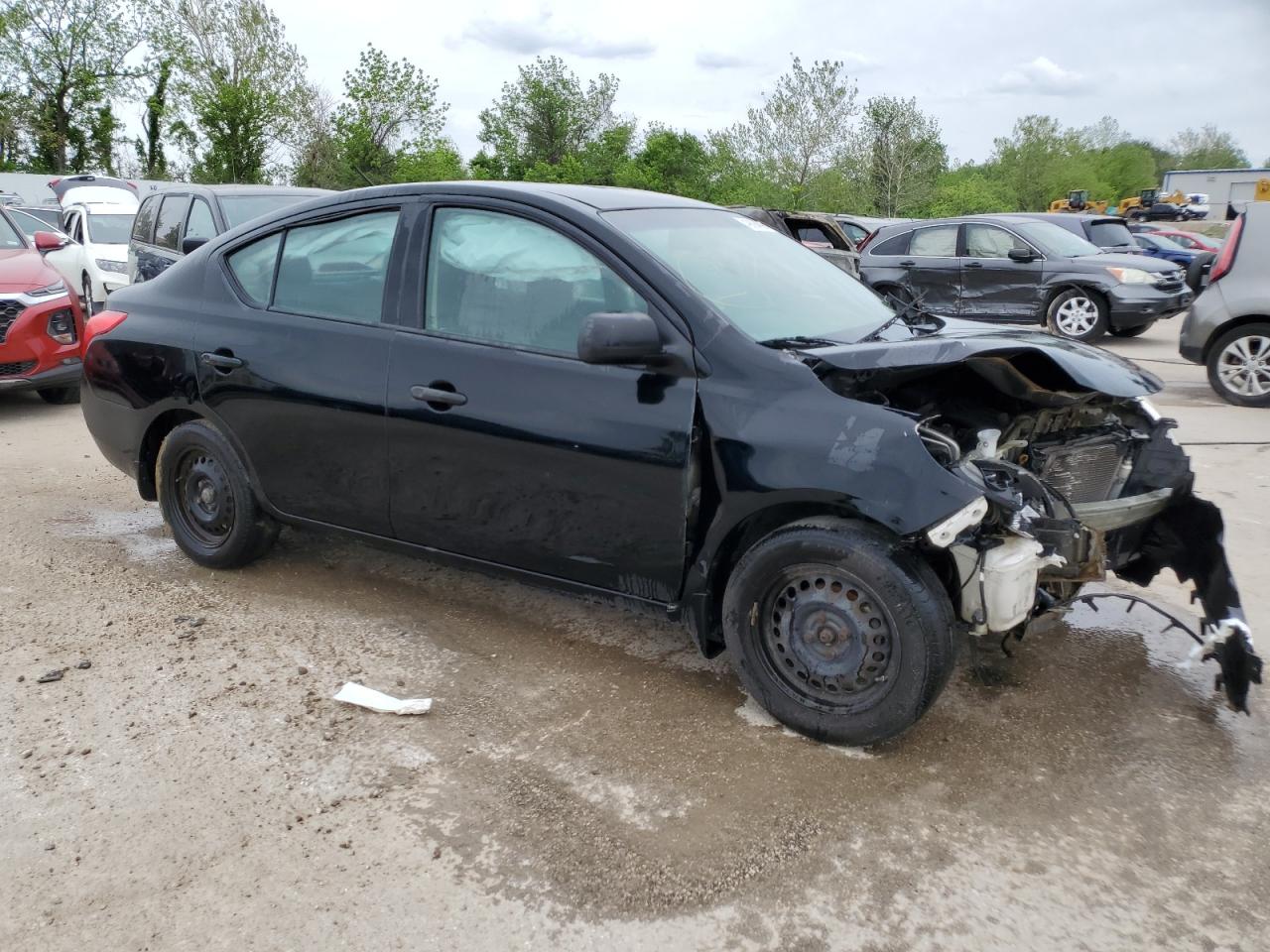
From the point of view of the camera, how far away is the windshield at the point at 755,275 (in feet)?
11.7

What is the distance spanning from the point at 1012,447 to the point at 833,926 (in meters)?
1.75

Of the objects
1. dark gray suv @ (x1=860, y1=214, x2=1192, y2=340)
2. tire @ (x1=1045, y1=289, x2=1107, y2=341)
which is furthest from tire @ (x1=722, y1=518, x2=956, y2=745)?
tire @ (x1=1045, y1=289, x2=1107, y2=341)

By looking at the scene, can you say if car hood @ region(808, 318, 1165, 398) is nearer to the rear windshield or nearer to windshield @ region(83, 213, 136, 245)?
the rear windshield

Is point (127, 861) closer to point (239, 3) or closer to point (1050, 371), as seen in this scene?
point (1050, 371)

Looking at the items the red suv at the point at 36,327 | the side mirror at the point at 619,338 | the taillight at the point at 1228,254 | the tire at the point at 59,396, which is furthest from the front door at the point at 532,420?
the taillight at the point at 1228,254

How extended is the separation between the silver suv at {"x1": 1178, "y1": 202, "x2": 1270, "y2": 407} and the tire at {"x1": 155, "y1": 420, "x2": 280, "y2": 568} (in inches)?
327

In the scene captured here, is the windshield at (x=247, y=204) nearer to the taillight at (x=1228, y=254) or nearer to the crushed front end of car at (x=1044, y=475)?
the crushed front end of car at (x=1044, y=475)

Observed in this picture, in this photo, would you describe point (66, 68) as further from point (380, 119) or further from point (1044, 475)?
point (1044, 475)

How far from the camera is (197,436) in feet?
14.9

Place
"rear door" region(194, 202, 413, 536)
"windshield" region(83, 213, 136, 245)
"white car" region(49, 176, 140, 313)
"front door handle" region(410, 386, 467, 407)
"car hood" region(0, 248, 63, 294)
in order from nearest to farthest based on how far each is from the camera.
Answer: "front door handle" region(410, 386, 467, 407)
"rear door" region(194, 202, 413, 536)
"car hood" region(0, 248, 63, 294)
"white car" region(49, 176, 140, 313)
"windshield" region(83, 213, 136, 245)

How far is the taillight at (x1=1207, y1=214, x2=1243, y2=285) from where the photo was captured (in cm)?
935

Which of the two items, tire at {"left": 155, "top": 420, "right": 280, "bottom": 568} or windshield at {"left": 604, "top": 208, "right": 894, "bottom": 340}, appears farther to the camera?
tire at {"left": 155, "top": 420, "right": 280, "bottom": 568}

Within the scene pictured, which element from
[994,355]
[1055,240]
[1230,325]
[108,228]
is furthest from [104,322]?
[1055,240]

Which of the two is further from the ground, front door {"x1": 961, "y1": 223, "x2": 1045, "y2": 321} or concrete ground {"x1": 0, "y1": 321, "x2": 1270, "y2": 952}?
front door {"x1": 961, "y1": 223, "x2": 1045, "y2": 321}
